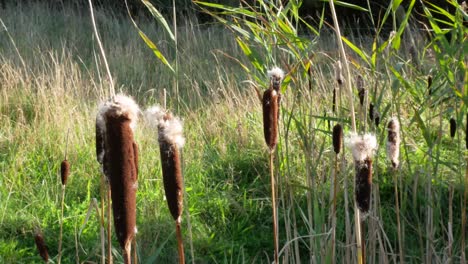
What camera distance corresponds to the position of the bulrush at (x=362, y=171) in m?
1.09

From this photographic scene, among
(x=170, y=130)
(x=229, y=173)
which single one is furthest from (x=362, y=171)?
(x=229, y=173)

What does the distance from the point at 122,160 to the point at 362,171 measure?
1.39 feet

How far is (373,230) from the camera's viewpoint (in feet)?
6.34

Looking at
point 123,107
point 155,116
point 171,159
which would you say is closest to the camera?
point 123,107

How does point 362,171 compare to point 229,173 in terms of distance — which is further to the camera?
point 229,173

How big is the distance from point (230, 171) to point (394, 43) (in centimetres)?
204

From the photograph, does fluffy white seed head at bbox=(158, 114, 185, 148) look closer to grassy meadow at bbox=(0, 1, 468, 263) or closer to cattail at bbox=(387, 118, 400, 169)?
cattail at bbox=(387, 118, 400, 169)

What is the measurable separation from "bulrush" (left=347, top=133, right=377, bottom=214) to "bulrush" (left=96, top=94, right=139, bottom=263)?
0.39 m

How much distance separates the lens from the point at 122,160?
32.3 inches

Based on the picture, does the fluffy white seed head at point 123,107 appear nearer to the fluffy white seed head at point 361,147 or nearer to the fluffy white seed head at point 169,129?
the fluffy white seed head at point 169,129

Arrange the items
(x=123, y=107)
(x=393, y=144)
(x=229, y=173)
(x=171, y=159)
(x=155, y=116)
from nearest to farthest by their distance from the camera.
A: (x=123, y=107)
(x=171, y=159)
(x=155, y=116)
(x=393, y=144)
(x=229, y=173)

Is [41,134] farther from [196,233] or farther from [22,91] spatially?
[196,233]

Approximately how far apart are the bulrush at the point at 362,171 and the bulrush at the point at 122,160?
1.27 feet

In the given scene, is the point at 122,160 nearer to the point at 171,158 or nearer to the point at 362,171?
the point at 171,158
